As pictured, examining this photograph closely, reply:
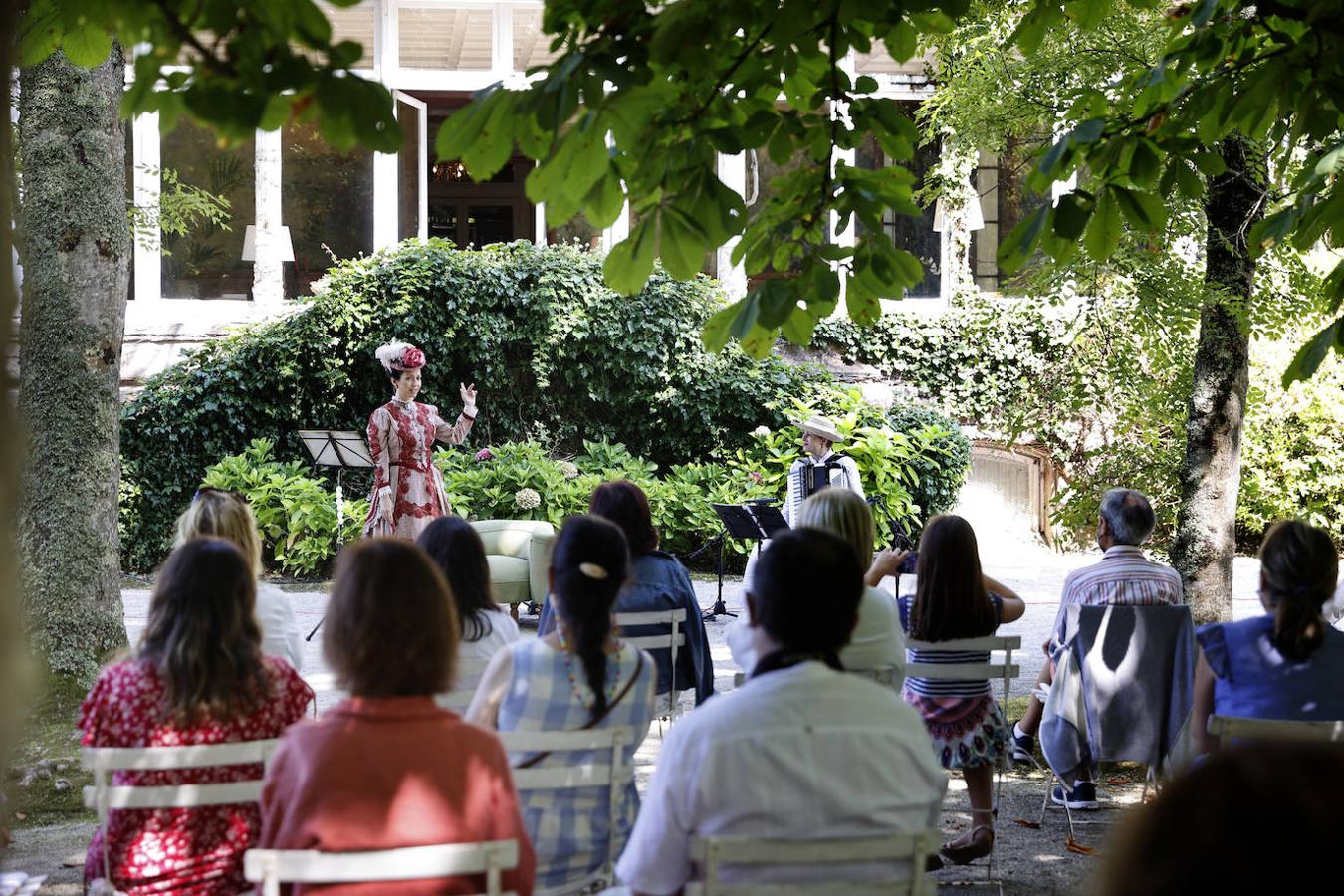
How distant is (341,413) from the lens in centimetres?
1638

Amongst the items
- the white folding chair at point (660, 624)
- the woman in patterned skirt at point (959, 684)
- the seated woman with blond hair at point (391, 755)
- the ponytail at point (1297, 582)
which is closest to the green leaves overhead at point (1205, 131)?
the ponytail at point (1297, 582)

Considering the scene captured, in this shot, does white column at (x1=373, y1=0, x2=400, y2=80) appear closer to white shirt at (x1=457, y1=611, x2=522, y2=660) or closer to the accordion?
the accordion

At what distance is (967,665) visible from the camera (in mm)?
5180

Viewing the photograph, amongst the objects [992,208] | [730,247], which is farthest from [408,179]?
[992,208]

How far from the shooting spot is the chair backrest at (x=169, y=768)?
3264 millimetres

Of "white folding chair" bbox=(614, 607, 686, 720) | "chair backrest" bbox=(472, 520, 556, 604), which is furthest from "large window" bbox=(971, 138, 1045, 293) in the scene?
"white folding chair" bbox=(614, 607, 686, 720)

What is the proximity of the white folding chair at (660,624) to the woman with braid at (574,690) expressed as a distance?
4.86ft

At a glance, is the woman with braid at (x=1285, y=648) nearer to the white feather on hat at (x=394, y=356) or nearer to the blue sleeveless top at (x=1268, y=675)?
the blue sleeveless top at (x=1268, y=675)

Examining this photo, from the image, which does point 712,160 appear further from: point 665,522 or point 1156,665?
point 665,522

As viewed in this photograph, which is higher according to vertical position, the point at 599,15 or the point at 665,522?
the point at 599,15

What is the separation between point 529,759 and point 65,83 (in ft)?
19.4

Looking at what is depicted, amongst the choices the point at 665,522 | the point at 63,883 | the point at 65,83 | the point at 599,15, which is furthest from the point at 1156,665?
the point at 665,522

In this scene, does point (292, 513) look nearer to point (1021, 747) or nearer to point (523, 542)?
point (523, 542)

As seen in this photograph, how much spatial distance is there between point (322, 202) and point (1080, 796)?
631 inches
